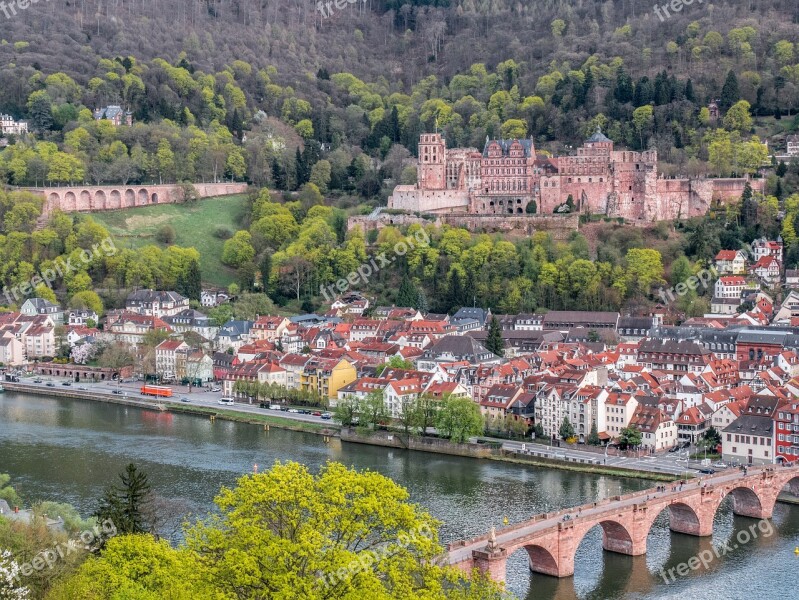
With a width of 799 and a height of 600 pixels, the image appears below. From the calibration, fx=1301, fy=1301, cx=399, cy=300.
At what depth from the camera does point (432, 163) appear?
66.8 meters

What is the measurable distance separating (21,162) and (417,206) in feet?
75.9

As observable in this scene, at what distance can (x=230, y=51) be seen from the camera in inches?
4107

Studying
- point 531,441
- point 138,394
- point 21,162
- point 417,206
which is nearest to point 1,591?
point 531,441

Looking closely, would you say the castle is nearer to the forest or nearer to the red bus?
the forest

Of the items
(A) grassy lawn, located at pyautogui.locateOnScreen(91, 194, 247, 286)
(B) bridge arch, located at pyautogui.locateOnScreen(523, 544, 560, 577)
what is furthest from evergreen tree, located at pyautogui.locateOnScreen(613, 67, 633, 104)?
(B) bridge arch, located at pyautogui.locateOnScreen(523, 544, 560, 577)

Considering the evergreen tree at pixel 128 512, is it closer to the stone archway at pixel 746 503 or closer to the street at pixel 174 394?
the stone archway at pixel 746 503

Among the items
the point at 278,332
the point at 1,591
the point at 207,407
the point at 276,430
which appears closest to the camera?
the point at 1,591

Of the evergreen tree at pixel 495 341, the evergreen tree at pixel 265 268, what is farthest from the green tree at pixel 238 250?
the evergreen tree at pixel 495 341

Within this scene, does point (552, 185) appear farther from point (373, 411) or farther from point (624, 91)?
point (373, 411)

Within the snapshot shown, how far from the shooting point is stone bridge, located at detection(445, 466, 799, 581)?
24.7 m

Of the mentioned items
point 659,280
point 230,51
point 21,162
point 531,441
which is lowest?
point 531,441

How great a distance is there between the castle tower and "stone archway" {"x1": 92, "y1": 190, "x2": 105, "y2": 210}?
18.7m

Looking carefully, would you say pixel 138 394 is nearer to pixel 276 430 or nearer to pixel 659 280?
pixel 276 430

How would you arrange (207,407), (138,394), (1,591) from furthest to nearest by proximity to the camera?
(138,394)
(207,407)
(1,591)
